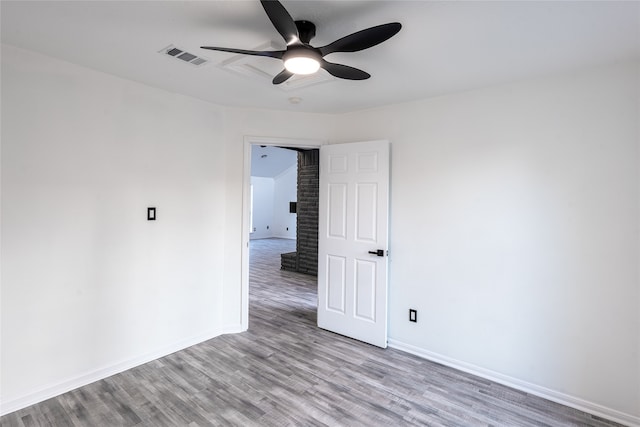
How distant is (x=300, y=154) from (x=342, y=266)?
3.85 m

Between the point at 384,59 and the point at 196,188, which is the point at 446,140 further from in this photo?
the point at 196,188

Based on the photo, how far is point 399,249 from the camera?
3234mm

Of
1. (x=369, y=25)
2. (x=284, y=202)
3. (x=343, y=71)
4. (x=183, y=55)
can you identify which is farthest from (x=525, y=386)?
(x=284, y=202)

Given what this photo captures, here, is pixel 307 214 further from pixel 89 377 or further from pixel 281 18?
pixel 281 18

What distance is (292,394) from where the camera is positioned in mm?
2438

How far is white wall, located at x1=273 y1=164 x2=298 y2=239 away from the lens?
12406 millimetres

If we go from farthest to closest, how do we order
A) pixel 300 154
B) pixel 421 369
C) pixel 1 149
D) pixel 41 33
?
pixel 300 154
pixel 421 369
pixel 1 149
pixel 41 33

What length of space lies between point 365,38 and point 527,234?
2005mm

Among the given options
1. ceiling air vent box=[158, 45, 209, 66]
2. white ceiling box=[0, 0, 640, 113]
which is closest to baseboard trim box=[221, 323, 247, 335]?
white ceiling box=[0, 0, 640, 113]

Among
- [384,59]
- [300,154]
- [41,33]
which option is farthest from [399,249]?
[300,154]

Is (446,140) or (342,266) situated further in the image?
(342,266)

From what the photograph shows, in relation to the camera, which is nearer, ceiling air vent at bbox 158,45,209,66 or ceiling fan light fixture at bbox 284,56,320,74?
ceiling fan light fixture at bbox 284,56,320,74

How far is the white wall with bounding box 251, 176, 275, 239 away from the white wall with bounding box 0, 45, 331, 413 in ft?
29.4

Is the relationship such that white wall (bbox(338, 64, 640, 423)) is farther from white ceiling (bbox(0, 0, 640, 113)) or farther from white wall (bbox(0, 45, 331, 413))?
white wall (bbox(0, 45, 331, 413))
